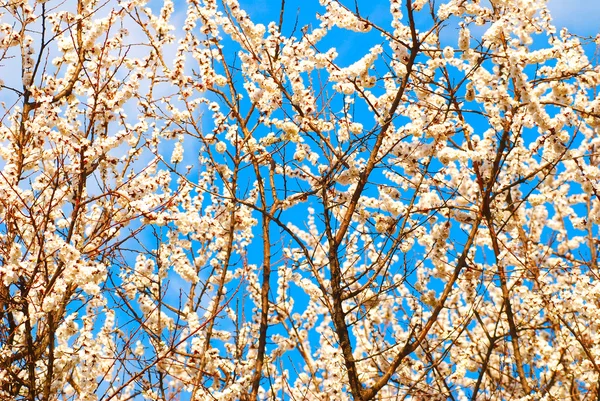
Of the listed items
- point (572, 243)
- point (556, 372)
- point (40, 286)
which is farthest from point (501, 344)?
point (40, 286)

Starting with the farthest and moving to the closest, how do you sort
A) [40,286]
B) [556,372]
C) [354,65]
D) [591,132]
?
[591,132] → [556,372] → [354,65] → [40,286]

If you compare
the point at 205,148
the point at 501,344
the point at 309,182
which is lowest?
the point at 501,344

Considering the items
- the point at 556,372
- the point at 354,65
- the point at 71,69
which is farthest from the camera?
the point at 556,372

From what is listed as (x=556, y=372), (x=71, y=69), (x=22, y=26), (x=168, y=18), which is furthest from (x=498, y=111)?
(x=22, y=26)

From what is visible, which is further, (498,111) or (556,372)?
(556,372)

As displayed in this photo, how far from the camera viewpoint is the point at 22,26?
7.11 m

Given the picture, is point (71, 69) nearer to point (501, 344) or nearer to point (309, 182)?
point (309, 182)

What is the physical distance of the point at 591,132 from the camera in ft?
32.4

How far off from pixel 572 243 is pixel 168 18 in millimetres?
7037

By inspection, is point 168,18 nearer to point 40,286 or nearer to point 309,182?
point 309,182

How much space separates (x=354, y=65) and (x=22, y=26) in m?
3.77

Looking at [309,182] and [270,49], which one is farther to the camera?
[270,49]

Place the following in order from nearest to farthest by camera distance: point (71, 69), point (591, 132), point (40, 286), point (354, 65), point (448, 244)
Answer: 1. point (40, 286)
2. point (354, 65)
3. point (448, 244)
4. point (71, 69)
5. point (591, 132)

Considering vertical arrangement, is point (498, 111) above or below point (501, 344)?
above
